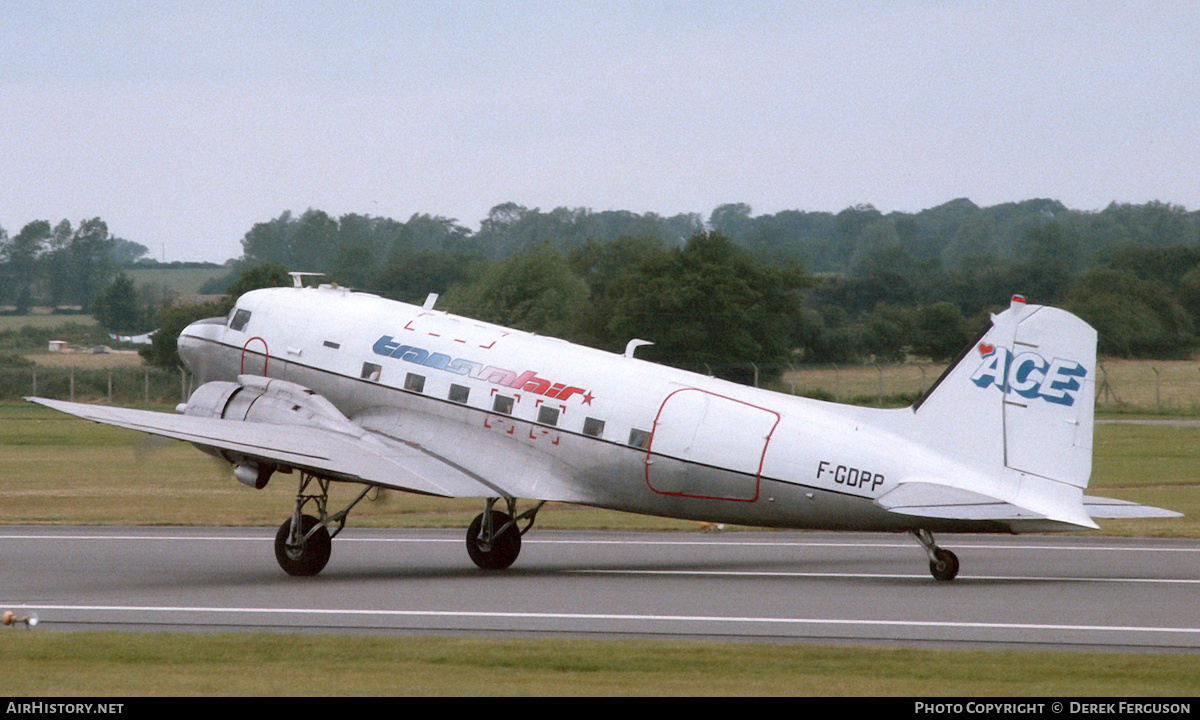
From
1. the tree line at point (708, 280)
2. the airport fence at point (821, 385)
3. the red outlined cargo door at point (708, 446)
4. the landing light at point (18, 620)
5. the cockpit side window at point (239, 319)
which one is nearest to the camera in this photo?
the landing light at point (18, 620)

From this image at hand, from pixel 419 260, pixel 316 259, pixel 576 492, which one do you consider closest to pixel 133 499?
pixel 576 492

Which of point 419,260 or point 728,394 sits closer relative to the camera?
point 728,394

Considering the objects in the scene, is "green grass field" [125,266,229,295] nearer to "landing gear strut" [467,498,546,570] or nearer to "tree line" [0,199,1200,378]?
"tree line" [0,199,1200,378]

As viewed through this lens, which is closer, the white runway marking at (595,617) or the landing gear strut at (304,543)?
the white runway marking at (595,617)

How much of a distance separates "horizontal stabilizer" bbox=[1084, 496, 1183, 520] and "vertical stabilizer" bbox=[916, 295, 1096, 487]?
598mm

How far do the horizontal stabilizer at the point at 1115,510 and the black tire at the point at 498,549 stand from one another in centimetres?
819

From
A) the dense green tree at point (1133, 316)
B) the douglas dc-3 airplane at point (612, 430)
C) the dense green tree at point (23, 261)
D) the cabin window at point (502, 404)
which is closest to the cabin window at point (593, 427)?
the douglas dc-3 airplane at point (612, 430)

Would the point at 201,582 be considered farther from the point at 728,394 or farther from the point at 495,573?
the point at 728,394

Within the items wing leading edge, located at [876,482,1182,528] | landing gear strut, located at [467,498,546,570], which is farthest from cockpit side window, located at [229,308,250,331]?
wing leading edge, located at [876,482,1182,528]

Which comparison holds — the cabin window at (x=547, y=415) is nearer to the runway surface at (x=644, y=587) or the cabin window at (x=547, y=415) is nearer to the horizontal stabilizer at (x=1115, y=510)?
the runway surface at (x=644, y=587)

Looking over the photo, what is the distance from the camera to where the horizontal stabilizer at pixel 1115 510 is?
19.1m

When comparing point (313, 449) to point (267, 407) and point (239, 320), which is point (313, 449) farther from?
point (239, 320)

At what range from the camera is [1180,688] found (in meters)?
12.7

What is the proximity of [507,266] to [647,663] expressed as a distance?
5979 cm
